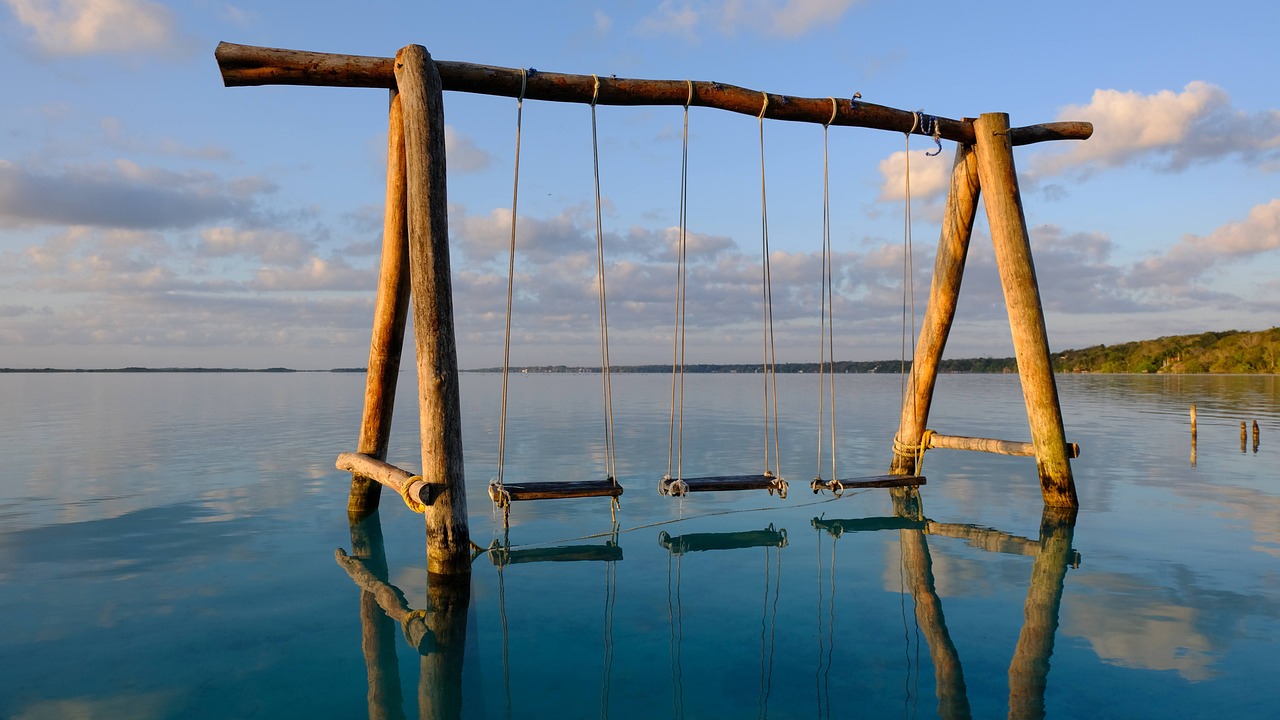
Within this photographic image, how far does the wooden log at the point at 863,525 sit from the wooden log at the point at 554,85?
5.14 meters

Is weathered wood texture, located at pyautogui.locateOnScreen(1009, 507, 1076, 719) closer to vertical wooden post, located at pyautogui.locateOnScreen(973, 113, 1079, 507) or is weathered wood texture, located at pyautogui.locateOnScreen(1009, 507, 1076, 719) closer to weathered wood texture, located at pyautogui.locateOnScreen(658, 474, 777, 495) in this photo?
vertical wooden post, located at pyautogui.locateOnScreen(973, 113, 1079, 507)

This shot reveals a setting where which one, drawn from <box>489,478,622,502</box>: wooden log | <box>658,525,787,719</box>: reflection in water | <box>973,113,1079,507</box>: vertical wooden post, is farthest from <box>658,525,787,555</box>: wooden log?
<box>973,113,1079,507</box>: vertical wooden post

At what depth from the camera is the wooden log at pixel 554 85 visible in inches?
286

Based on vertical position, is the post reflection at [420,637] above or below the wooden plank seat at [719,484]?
below

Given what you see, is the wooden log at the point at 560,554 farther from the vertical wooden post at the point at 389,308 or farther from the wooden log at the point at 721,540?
the vertical wooden post at the point at 389,308

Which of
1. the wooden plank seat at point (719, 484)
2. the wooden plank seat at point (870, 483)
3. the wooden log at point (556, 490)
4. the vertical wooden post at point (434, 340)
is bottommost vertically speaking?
the wooden plank seat at point (870, 483)

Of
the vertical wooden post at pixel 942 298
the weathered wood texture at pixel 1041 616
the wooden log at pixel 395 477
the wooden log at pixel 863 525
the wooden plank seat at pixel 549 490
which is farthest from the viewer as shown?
the vertical wooden post at pixel 942 298

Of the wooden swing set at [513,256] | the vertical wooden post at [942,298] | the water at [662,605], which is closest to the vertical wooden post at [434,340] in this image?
the wooden swing set at [513,256]

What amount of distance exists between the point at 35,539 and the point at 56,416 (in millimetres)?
28566

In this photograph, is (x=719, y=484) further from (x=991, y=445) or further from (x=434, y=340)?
(x=991, y=445)

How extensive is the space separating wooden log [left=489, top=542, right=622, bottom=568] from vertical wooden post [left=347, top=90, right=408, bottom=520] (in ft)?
6.11

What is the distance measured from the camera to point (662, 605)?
22.6ft

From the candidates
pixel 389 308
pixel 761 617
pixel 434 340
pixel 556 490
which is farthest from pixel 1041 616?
pixel 389 308

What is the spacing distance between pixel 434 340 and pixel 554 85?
3047mm
